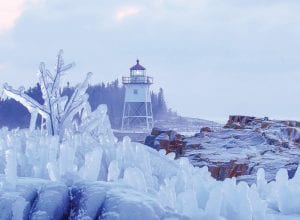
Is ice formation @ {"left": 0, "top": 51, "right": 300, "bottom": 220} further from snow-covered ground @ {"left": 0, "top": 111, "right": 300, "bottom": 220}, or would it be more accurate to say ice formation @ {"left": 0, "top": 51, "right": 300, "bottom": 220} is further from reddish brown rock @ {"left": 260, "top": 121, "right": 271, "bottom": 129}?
reddish brown rock @ {"left": 260, "top": 121, "right": 271, "bottom": 129}

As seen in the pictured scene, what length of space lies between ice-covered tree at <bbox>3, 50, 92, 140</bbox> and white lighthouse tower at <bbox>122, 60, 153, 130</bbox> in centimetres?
2909

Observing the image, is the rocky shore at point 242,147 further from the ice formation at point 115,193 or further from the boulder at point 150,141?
the ice formation at point 115,193

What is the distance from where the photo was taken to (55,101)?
12234mm

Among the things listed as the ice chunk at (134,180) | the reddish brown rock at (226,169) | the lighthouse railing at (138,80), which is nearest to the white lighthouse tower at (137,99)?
Answer: the lighthouse railing at (138,80)

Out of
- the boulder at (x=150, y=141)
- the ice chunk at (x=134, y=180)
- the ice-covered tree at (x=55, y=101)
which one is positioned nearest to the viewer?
the ice chunk at (x=134, y=180)

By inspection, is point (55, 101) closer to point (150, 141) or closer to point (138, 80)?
point (150, 141)

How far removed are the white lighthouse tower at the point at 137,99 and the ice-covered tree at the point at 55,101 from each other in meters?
29.1

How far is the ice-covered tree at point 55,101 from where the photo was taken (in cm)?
1202

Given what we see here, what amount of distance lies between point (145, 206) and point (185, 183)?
1.72m

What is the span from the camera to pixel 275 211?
26.9 feet

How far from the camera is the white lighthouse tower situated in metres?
42.1

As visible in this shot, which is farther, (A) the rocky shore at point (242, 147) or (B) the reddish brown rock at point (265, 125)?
(B) the reddish brown rock at point (265, 125)

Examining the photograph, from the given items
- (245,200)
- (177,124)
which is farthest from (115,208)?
(177,124)

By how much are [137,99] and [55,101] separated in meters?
30.6
